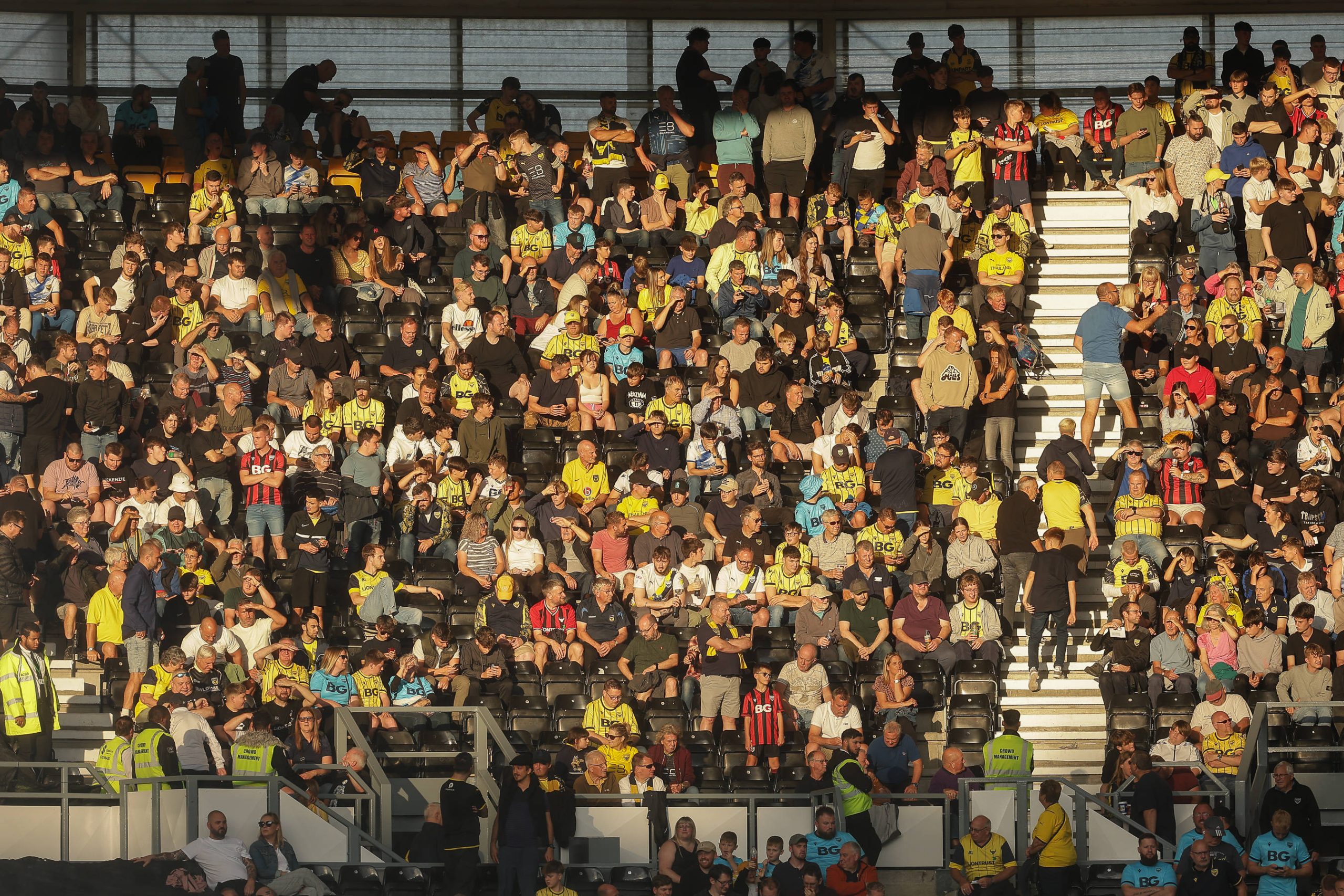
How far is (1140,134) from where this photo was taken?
2092 cm

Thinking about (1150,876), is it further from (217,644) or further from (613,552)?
A: (217,644)

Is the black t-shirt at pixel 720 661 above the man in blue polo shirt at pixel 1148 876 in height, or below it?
above

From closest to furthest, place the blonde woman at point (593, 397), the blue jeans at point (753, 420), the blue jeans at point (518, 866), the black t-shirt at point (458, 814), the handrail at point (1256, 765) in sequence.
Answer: the blue jeans at point (518, 866)
the black t-shirt at point (458, 814)
the handrail at point (1256, 765)
the blue jeans at point (753, 420)
the blonde woman at point (593, 397)

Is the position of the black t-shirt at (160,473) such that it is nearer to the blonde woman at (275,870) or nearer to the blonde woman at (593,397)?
the blonde woman at (593,397)

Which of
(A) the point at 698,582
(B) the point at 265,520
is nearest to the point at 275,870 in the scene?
(B) the point at 265,520

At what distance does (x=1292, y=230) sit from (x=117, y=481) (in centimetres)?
1159

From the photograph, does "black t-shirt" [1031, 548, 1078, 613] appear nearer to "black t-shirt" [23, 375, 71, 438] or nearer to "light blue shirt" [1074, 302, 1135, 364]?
"light blue shirt" [1074, 302, 1135, 364]

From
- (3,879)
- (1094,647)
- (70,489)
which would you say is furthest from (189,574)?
(1094,647)

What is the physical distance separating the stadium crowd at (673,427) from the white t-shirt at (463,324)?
0.03 metres

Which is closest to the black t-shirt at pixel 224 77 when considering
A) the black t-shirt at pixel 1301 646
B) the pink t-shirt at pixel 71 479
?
the pink t-shirt at pixel 71 479

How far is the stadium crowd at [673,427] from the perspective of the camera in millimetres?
15625

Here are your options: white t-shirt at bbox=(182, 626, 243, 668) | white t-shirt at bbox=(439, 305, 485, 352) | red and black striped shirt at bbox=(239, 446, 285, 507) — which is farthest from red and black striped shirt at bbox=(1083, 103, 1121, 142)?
white t-shirt at bbox=(182, 626, 243, 668)

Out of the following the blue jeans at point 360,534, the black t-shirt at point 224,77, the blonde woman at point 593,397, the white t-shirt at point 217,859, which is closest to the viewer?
the white t-shirt at point 217,859

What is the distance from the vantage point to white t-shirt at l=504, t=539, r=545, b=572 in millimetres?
16781
